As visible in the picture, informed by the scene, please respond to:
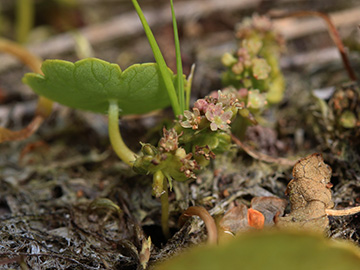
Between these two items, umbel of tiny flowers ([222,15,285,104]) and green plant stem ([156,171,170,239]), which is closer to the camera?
green plant stem ([156,171,170,239])

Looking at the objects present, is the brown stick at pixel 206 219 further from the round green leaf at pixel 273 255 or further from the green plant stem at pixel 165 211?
the round green leaf at pixel 273 255

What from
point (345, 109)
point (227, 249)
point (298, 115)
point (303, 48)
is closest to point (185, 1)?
point (303, 48)

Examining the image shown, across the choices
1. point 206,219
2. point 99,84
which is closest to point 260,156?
point 206,219

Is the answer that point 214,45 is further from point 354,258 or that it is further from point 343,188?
point 354,258

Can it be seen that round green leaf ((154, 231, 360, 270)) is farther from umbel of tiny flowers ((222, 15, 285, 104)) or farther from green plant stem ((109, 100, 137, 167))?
umbel of tiny flowers ((222, 15, 285, 104))

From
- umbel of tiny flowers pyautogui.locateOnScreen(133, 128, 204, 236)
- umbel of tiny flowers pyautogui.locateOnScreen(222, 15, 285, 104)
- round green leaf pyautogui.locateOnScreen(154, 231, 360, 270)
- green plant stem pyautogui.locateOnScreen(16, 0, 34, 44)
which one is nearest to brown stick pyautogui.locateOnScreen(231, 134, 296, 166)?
umbel of tiny flowers pyautogui.locateOnScreen(222, 15, 285, 104)

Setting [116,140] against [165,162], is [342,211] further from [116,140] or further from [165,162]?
[116,140]
